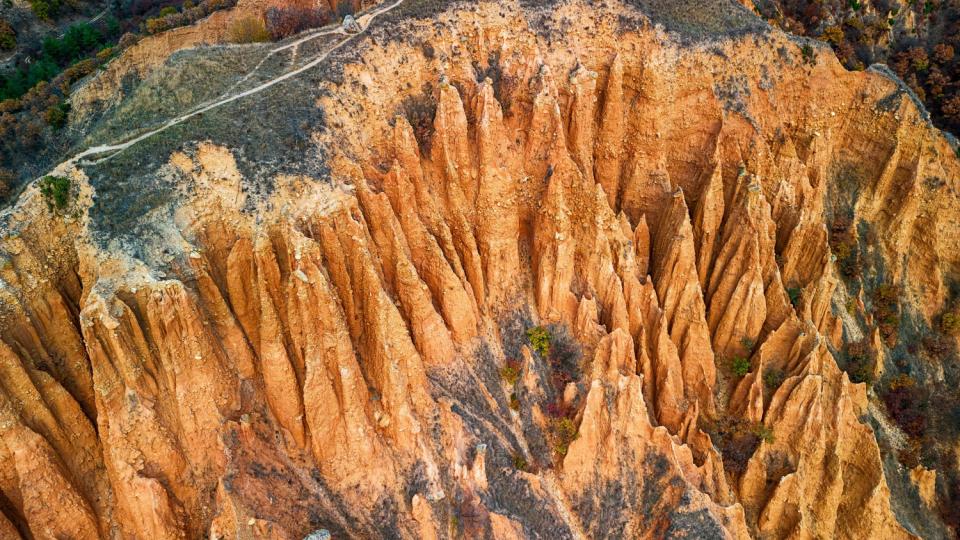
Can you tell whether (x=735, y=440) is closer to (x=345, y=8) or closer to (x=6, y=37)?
(x=345, y=8)

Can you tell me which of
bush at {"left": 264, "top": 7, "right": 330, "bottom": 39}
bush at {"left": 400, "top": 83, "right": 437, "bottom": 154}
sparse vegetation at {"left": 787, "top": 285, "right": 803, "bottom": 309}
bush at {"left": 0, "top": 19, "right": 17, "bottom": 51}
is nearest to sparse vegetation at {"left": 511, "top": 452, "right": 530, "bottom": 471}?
bush at {"left": 400, "top": 83, "right": 437, "bottom": 154}

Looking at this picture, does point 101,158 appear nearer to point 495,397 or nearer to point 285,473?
point 285,473

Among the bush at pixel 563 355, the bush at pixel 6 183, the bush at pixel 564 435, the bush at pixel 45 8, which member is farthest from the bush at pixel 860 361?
the bush at pixel 45 8

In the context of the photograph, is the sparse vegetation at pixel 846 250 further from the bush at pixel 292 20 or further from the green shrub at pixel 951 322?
the bush at pixel 292 20

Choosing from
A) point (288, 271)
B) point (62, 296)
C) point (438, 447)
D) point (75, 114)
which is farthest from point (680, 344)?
point (75, 114)

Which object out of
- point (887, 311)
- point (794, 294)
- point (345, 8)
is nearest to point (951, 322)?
point (887, 311)

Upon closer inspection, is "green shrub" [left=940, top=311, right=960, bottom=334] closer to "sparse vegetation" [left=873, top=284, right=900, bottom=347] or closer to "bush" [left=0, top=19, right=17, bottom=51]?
"sparse vegetation" [left=873, top=284, right=900, bottom=347]

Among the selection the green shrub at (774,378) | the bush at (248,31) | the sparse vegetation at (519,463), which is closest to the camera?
the sparse vegetation at (519,463)

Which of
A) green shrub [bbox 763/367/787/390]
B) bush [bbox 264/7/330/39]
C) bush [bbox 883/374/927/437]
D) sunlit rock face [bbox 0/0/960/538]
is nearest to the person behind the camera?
sunlit rock face [bbox 0/0/960/538]
